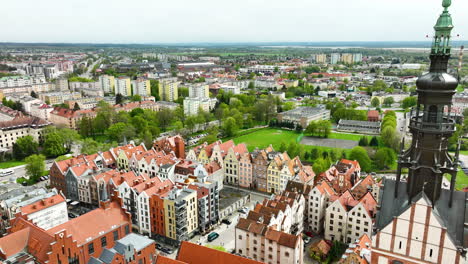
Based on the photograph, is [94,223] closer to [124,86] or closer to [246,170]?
[246,170]

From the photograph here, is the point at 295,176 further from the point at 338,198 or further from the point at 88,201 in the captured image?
the point at 88,201

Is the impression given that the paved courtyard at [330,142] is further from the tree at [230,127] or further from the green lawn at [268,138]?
the tree at [230,127]

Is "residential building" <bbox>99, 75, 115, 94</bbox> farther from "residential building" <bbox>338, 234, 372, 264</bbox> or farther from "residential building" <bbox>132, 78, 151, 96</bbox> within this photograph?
"residential building" <bbox>338, 234, 372, 264</bbox>

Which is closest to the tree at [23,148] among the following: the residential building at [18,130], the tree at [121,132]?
the residential building at [18,130]

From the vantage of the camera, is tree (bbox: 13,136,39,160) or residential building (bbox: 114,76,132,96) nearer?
tree (bbox: 13,136,39,160)

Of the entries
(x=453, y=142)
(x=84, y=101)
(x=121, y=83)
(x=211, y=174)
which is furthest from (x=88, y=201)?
(x=121, y=83)

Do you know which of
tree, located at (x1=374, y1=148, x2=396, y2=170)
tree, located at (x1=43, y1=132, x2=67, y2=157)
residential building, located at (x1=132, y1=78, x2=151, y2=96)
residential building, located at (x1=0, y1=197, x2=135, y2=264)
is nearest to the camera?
residential building, located at (x1=0, y1=197, x2=135, y2=264)

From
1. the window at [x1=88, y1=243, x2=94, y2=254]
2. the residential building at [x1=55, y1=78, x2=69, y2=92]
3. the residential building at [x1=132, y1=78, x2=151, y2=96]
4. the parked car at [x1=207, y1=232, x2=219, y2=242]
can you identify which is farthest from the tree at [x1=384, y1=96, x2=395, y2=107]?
the residential building at [x1=55, y1=78, x2=69, y2=92]
